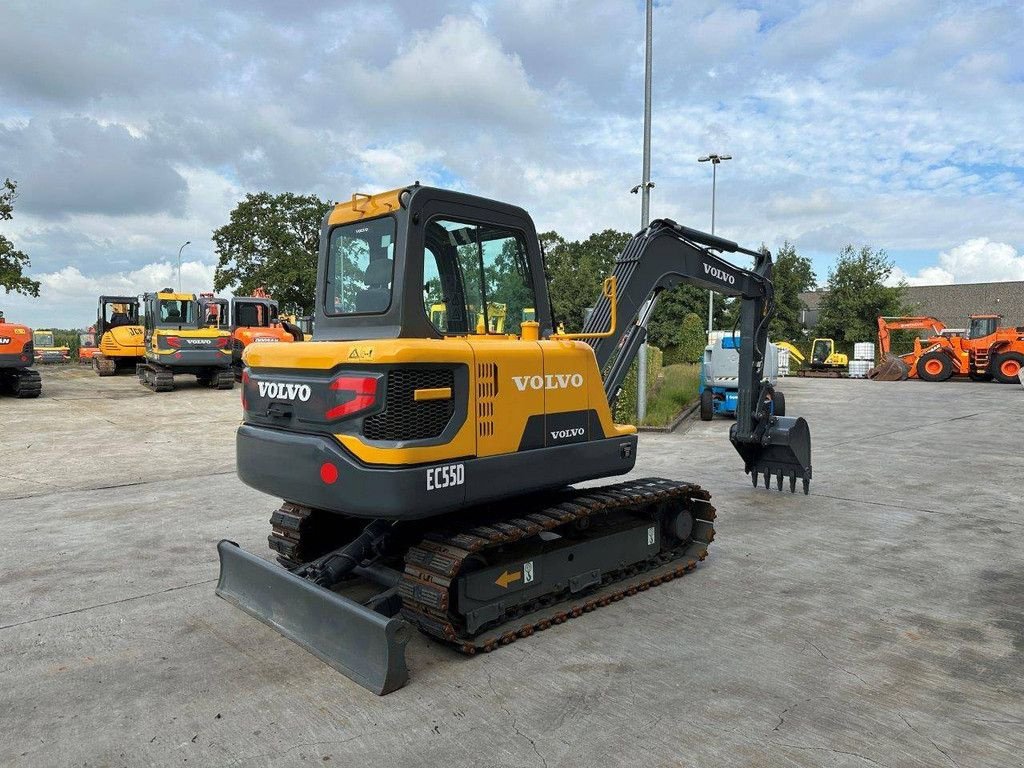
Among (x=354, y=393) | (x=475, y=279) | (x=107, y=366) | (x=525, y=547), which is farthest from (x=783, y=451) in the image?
(x=107, y=366)

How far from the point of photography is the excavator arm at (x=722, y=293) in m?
6.33

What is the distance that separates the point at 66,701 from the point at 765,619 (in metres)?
4.25

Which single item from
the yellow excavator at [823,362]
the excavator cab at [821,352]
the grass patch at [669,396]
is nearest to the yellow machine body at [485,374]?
the grass patch at [669,396]

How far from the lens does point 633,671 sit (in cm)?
418

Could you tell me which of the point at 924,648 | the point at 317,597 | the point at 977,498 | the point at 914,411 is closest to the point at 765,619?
the point at 924,648

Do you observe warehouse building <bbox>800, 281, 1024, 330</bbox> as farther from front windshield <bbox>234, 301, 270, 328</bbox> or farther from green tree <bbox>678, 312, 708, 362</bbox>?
front windshield <bbox>234, 301, 270, 328</bbox>

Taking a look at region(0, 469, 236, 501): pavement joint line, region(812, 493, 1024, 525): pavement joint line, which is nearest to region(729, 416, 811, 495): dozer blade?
region(812, 493, 1024, 525): pavement joint line

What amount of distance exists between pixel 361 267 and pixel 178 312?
67.9 ft

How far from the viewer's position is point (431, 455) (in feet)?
13.8

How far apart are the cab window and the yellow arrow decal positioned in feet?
5.22

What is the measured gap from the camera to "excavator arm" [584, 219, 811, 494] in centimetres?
633

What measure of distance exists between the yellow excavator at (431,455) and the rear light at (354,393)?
1cm

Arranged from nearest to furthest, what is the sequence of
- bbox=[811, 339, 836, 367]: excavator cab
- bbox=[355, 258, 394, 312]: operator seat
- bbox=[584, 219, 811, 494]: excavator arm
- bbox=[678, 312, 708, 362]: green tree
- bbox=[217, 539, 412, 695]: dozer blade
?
1. bbox=[217, 539, 412, 695]: dozer blade
2. bbox=[355, 258, 394, 312]: operator seat
3. bbox=[584, 219, 811, 494]: excavator arm
4. bbox=[811, 339, 836, 367]: excavator cab
5. bbox=[678, 312, 708, 362]: green tree

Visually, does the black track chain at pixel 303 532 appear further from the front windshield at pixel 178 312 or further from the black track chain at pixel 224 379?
the front windshield at pixel 178 312
